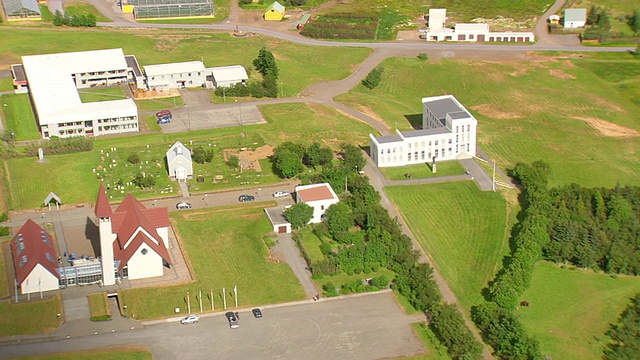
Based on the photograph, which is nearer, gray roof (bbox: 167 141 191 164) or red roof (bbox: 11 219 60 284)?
red roof (bbox: 11 219 60 284)

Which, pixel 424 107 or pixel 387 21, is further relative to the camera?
pixel 387 21

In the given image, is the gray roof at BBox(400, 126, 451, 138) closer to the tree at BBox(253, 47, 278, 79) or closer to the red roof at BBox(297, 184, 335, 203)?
the red roof at BBox(297, 184, 335, 203)

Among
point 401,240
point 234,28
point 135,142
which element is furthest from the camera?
point 234,28

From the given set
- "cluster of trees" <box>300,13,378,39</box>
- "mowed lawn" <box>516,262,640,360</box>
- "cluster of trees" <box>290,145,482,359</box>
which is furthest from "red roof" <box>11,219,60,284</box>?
"cluster of trees" <box>300,13,378,39</box>

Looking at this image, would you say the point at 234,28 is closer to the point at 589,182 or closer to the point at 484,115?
the point at 484,115

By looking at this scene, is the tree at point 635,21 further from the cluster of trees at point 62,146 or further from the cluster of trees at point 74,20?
the cluster of trees at point 62,146

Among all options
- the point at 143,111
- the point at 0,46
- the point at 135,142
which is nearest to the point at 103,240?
the point at 135,142

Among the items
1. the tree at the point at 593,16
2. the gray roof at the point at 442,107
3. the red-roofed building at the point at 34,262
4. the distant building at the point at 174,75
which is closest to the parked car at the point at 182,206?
→ the red-roofed building at the point at 34,262
